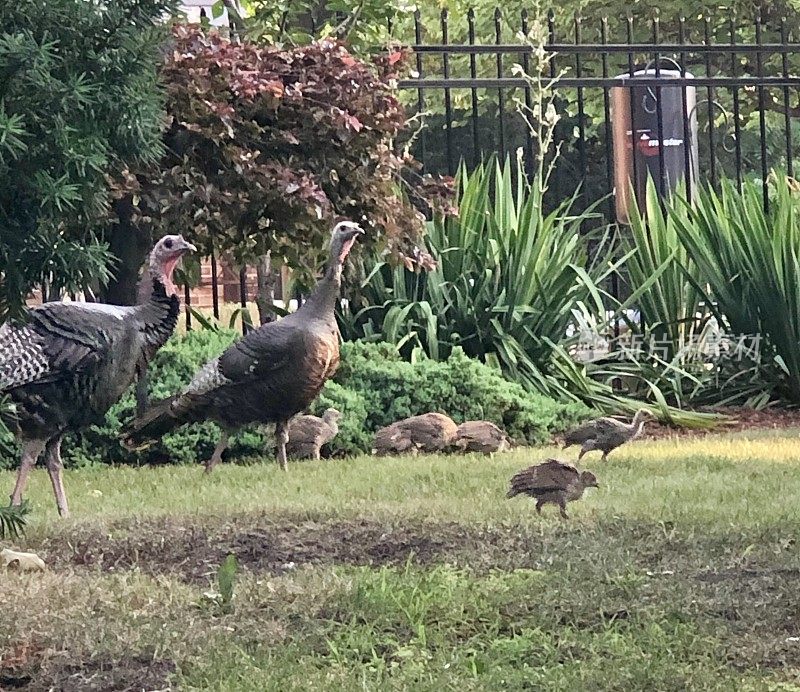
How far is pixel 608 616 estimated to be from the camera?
4336 millimetres

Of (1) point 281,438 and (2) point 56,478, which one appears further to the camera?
(1) point 281,438

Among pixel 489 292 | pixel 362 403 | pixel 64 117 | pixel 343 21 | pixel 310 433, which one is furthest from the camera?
pixel 343 21

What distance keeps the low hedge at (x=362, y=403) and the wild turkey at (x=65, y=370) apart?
1989 millimetres

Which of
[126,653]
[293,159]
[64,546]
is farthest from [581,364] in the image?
[126,653]

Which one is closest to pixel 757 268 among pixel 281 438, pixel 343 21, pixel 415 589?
pixel 343 21

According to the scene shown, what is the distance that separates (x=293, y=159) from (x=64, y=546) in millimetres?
3487

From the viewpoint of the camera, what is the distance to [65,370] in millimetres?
6371

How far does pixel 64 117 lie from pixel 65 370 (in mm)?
2574

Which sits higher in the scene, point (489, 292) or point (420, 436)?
point (489, 292)

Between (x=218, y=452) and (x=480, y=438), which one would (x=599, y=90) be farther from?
(x=218, y=452)

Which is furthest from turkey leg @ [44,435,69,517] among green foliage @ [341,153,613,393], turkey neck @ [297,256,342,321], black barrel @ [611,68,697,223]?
black barrel @ [611,68,697,223]

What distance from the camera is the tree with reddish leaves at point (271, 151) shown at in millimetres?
8016

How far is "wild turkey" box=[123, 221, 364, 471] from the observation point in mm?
7641

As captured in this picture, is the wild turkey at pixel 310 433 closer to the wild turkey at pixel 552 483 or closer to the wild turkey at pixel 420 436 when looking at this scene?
the wild turkey at pixel 420 436
